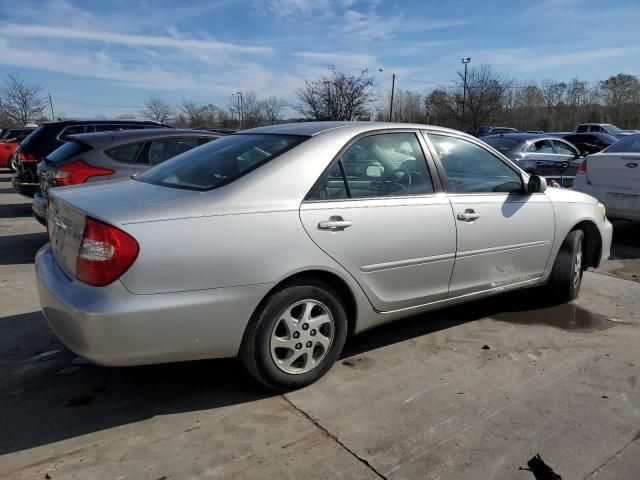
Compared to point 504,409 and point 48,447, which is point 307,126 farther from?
point 48,447

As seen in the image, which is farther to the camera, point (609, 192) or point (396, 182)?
point (609, 192)

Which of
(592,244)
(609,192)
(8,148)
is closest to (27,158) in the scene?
(592,244)

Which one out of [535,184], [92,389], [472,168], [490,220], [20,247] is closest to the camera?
[92,389]

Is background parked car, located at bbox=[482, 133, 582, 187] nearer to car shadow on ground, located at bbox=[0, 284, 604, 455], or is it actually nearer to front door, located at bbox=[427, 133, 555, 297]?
front door, located at bbox=[427, 133, 555, 297]

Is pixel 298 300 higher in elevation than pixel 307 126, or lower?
lower

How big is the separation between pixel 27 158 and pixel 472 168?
7765 mm

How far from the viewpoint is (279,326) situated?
10.0 feet

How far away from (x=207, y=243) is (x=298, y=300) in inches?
24.9

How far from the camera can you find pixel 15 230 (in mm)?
8273

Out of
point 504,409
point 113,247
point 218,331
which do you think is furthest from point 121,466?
point 504,409

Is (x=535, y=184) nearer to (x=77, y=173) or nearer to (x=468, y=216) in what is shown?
(x=468, y=216)

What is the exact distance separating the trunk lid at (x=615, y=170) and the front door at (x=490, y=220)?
3.46 metres

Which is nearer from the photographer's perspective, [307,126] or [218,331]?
[218,331]

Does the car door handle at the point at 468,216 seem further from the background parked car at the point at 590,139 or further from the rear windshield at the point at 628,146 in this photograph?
the background parked car at the point at 590,139
